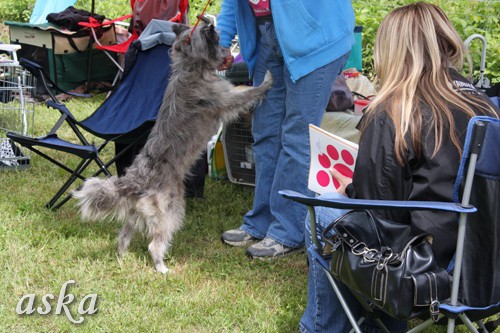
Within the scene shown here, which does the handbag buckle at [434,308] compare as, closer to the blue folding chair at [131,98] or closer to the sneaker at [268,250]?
the sneaker at [268,250]

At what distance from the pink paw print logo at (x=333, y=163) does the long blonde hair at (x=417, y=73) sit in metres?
0.38

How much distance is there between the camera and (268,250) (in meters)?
3.99

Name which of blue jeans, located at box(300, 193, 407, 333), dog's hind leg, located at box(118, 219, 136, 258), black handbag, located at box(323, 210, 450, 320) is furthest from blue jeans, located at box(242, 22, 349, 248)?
black handbag, located at box(323, 210, 450, 320)

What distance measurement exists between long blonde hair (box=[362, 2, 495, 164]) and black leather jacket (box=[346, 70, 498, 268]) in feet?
0.09

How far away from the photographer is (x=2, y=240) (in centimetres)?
416

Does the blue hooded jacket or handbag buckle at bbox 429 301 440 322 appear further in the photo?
the blue hooded jacket

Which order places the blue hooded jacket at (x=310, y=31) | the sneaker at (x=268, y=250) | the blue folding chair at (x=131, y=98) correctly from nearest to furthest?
1. the blue hooded jacket at (x=310, y=31)
2. the sneaker at (x=268, y=250)
3. the blue folding chair at (x=131, y=98)

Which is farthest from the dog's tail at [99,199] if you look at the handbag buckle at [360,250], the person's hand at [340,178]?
the handbag buckle at [360,250]

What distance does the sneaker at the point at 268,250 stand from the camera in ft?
13.1

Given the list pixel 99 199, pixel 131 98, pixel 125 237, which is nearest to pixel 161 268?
pixel 125 237

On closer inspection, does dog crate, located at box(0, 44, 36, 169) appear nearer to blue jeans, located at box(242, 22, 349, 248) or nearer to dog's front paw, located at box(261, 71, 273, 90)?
blue jeans, located at box(242, 22, 349, 248)

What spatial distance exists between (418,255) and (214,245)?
2.15 metres

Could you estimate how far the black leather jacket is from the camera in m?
2.33

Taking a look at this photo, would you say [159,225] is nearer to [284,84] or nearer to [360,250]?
[284,84]
